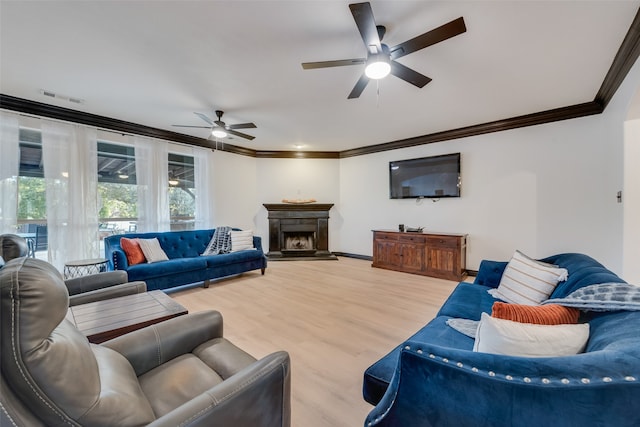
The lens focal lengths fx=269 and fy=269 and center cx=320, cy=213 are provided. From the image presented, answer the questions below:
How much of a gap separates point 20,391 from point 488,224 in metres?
5.22

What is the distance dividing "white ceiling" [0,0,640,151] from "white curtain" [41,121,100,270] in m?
0.44

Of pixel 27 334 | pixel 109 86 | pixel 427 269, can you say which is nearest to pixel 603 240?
pixel 427 269

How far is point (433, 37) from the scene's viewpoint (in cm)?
184

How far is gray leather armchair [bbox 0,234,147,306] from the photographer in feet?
5.50

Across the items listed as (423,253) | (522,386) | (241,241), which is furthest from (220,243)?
(522,386)

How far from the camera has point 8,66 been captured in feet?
8.58

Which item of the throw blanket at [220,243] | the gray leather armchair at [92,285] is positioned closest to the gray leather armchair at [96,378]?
the gray leather armchair at [92,285]

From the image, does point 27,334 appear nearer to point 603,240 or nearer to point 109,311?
point 109,311

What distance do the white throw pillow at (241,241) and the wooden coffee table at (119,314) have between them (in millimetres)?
2466

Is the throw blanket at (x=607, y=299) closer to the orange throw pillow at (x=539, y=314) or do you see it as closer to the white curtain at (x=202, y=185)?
the orange throw pillow at (x=539, y=314)

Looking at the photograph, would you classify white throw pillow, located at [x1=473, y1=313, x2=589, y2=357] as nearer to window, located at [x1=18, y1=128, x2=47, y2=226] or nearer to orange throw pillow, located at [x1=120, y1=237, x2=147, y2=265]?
orange throw pillow, located at [x1=120, y1=237, x2=147, y2=265]

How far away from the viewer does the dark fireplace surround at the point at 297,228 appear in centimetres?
626

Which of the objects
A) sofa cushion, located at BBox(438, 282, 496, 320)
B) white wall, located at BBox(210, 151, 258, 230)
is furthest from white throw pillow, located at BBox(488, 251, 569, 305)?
white wall, located at BBox(210, 151, 258, 230)

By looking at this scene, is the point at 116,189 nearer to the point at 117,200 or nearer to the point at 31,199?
the point at 117,200
